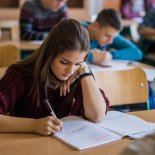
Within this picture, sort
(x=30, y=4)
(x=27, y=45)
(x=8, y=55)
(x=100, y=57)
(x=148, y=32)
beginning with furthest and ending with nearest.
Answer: (x=148, y=32) → (x=30, y=4) → (x=27, y=45) → (x=100, y=57) → (x=8, y=55)

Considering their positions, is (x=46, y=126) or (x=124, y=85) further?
(x=124, y=85)

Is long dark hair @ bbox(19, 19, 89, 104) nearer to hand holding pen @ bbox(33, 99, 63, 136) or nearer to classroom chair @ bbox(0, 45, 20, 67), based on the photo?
hand holding pen @ bbox(33, 99, 63, 136)

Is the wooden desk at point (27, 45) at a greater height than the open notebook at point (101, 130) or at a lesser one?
lesser

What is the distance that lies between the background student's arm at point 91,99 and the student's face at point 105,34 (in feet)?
3.76

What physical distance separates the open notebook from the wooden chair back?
0.42 metres

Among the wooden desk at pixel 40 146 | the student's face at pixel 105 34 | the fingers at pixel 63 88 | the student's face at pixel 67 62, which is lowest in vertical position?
the wooden desk at pixel 40 146

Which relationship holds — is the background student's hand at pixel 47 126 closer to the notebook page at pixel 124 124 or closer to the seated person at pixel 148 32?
the notebook page at pixel 124 124

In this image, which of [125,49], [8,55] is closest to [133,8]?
[125,49]

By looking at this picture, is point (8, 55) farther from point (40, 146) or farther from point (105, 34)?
point (40, 146)

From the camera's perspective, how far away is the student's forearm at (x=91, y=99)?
1.52m

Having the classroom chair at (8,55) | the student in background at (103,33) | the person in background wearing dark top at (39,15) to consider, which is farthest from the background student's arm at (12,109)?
the person in background wearing dark top at (39,15)

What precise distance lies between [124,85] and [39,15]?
2.11m

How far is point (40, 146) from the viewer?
48.2 inches

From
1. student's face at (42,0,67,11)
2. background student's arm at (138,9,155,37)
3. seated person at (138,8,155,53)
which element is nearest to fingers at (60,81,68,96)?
student's face at (42,0,67,11)
